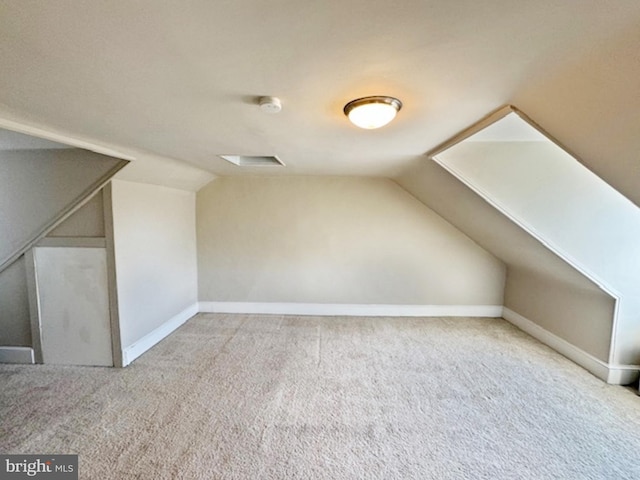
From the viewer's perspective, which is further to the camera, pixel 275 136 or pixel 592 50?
pixel 275 136

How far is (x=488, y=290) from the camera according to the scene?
12.5 feet

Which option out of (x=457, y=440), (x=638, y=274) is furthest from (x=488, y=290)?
(x=457, y=440)

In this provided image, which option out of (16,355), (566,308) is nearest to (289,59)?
(566,308)

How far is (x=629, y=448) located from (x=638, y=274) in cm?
124

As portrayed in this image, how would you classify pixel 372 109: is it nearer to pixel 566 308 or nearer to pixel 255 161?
pixel 255 161

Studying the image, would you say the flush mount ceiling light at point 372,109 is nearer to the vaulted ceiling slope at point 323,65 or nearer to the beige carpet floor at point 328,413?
the vaulted ceiling slope at point 323,65

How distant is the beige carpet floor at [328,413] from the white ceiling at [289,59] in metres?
1.73

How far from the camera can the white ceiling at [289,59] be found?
0.74 m

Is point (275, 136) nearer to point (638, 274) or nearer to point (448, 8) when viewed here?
point (448, 8)

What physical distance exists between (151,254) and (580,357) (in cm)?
424

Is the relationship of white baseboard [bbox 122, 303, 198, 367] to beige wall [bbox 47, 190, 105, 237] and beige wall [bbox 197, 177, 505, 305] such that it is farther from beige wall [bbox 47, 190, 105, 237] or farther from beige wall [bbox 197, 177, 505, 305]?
beige wall [bbox 47, 190, 105, 237]

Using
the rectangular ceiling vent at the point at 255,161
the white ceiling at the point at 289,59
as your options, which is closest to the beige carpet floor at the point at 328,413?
the white ceiling at the point at 289,59

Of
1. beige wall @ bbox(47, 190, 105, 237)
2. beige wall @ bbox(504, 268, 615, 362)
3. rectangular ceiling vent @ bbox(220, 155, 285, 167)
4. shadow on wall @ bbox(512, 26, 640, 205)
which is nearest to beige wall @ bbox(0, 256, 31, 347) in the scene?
beige wall @ bbox(47, 190, 105, 237)

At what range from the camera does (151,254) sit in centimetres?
301
